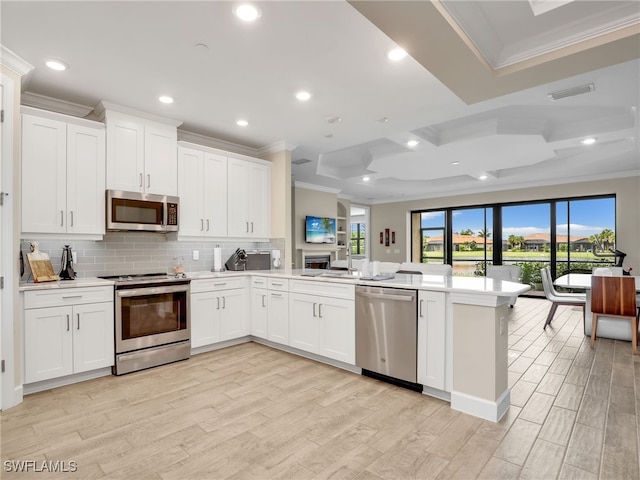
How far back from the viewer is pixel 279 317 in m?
3.98

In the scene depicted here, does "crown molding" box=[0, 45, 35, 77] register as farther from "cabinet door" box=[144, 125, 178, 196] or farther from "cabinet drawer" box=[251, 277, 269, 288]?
Answer: "cabinet drawer" box=[251, 277, 269, 288]

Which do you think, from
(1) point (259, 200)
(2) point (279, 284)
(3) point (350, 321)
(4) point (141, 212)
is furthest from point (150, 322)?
(1) point (259, 200)

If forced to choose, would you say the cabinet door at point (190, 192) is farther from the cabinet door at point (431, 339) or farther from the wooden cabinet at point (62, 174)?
the cabinet door at point (431, 339)

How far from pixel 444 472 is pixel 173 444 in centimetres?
161

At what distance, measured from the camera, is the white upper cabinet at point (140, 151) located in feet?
11.6

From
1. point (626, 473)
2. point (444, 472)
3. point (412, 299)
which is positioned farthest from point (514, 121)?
point (444, 472)

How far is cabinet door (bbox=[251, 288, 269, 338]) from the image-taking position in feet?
13.6

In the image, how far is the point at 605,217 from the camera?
7477 mm

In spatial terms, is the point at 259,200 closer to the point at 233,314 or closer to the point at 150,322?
the point at 233,314

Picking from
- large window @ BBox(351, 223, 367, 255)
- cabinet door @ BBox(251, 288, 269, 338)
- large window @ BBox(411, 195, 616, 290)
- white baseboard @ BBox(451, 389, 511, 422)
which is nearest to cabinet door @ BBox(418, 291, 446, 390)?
white baseboard @ BBox(451, 389, 511, 422)

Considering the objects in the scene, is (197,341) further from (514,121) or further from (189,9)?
(514,121)

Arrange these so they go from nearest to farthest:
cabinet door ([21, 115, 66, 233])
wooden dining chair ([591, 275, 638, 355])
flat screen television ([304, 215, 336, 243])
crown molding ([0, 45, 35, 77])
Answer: crown molding ([0, 45, 35, 77])
cabinet door ([21, 115, 66, 233])
wooden dining chair ([591, 275, 638, 355])
flat screen television ([304, 215, 336, 243])

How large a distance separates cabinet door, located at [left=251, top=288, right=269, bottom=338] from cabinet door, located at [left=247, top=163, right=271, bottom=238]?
3.18ft

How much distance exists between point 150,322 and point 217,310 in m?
0.75
